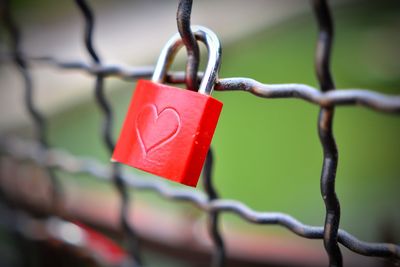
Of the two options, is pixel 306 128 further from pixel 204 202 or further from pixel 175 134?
pixel 175 134

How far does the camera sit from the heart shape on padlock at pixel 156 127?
395 millimetres

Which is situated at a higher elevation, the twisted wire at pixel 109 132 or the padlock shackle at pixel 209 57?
the padlock shackle at pixel 209 57

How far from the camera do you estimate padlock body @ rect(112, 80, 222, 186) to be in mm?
386

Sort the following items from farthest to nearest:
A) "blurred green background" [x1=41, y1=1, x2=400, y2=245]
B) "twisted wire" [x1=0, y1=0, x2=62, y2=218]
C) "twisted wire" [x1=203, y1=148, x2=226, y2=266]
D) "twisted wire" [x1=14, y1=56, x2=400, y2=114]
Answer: "blurred green background" [x1=41, y1=1, x2=400, y2=245] < "twisted wire" [x1=0, y1=0, x2=62, y2=218] < "twisted wire" [x1=203, y1=148, x2=226, y2=266] < "twisted wire" [x1=14, y1=56, x2=400, y2=114]

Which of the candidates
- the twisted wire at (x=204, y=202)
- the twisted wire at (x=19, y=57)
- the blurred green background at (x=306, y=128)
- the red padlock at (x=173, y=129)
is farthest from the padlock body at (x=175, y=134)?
the blurred green background at (x=306, y=128)

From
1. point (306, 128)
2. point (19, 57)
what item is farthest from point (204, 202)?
point (306, 128)

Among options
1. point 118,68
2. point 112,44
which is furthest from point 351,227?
point 112,44

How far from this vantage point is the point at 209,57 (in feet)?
1.39

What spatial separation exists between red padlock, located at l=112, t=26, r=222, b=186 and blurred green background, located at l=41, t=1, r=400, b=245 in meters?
1.33

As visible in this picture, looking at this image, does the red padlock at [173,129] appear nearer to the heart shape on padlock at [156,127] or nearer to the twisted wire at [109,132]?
the heart shape on padlock at [156,127]

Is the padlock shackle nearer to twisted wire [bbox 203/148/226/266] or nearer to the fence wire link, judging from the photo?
the fence wire link

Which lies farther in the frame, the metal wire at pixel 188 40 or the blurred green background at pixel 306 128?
A: the blurred green background at pixel 306 128

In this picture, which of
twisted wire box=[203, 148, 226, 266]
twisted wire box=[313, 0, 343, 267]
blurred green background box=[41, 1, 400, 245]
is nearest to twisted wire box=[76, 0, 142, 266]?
twisted wire box=[203, 148, 226, 266]

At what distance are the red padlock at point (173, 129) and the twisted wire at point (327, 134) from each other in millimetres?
92
